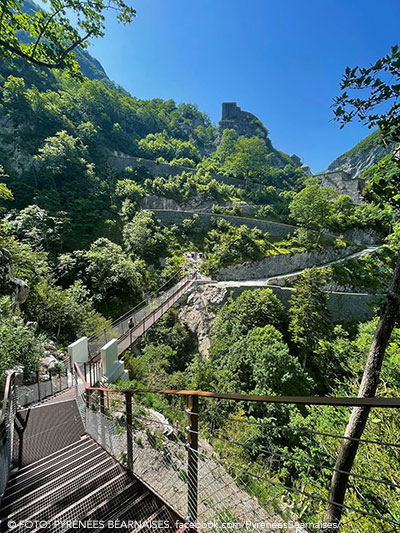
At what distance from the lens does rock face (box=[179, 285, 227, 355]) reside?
13.9 meters

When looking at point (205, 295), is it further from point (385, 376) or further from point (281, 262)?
point (385, 376)

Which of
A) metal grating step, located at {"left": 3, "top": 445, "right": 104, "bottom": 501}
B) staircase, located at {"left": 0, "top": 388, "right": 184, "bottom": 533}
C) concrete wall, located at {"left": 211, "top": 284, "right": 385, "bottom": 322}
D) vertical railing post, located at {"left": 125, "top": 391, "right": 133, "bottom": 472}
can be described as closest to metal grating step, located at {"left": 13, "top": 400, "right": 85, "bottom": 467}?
staircase, located at {"left": 0, "top": 388, "right": 184, "bottom": 533}

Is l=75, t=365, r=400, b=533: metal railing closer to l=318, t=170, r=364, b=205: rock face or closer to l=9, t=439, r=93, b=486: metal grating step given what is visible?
l=9, t=439, r=93, b=486: metal grating step

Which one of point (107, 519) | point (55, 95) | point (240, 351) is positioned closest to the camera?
point (107, 519)

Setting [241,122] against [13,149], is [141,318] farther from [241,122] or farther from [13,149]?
[241,122]

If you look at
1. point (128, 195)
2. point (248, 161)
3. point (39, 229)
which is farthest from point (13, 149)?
point (248, 161)

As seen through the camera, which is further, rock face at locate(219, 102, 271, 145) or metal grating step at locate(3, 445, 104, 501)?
rock face at locate(219, 102, 271, 145)

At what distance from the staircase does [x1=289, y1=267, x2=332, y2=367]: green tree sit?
1196 cm

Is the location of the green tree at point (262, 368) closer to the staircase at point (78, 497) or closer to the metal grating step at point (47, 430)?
the metal grating step at point (47, 430)

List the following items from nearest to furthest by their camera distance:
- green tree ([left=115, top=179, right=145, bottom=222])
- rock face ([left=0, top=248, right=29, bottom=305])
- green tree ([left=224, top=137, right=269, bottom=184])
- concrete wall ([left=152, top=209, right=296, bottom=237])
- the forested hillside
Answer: the forested hillside
rock face ([left=0, top=248, right=29, bottom=305])
green tree ([left=115, top=179, right=145, bottom=222])
concrete wall ([left=152, top=209, right=296, bottom=237])
green tree ([left=224, top=137, right=269, bottom=184])

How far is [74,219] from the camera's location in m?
18.1

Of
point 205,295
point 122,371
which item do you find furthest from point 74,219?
point 122,371

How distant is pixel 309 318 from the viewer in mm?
12727

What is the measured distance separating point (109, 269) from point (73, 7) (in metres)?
11.4
